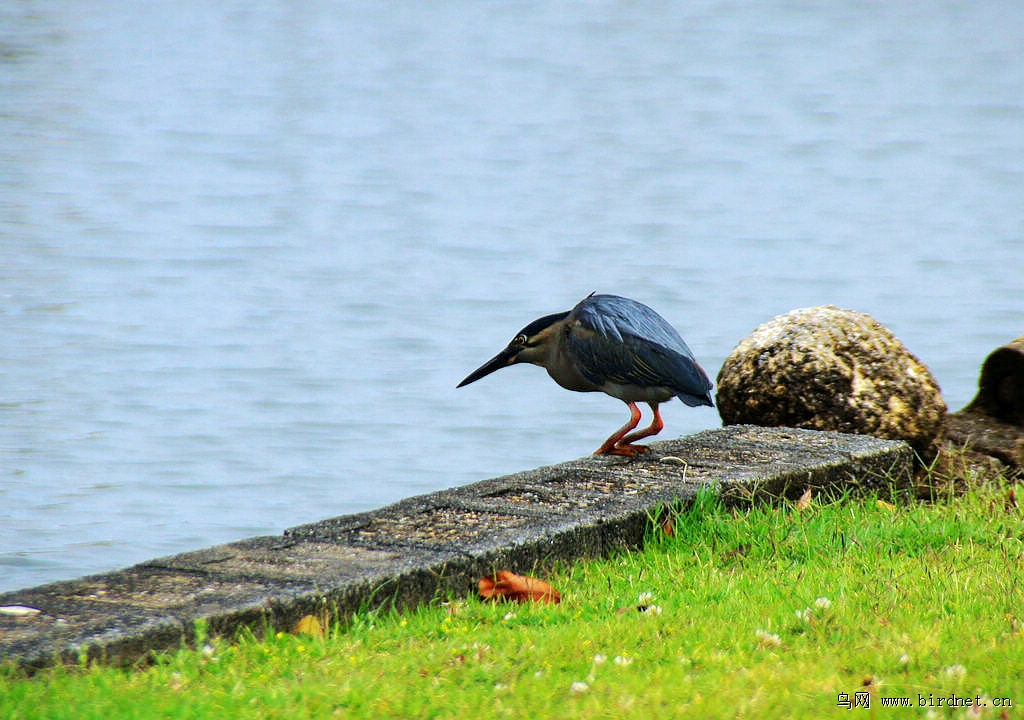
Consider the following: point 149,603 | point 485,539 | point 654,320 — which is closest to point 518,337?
point 654,320

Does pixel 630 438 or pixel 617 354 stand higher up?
pixel 617 354

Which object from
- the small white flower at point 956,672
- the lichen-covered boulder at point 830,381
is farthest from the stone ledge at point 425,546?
the small white flower at point 956,672

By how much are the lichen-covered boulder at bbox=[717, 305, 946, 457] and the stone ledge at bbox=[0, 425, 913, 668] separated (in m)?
0.30

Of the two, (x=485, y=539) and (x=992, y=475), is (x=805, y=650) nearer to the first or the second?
(x=485, y=539)

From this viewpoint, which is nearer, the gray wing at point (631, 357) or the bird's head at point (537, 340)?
the gray wing at point (631, 357)

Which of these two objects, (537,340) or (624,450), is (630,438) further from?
(537,340)

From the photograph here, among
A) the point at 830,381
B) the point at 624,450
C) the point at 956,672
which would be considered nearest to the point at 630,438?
the point at 624,450

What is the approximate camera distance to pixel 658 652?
3920mm

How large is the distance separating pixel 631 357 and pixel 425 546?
1.51 meters

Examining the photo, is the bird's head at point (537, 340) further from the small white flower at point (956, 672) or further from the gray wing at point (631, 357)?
the small white flower at point (956, 672)

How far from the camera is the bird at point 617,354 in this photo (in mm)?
5840

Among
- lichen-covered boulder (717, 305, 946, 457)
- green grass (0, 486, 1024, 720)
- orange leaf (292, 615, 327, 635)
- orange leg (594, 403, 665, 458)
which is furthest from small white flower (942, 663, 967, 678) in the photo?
lichen-covered boulder (717, 305, 946, 457)

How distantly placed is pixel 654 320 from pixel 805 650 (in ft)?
8.05

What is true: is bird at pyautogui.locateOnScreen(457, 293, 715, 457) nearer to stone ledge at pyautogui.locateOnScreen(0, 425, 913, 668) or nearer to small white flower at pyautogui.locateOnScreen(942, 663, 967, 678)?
stone ledge at pyautogui.locateOnScreen(0, 425, 913, 668)
